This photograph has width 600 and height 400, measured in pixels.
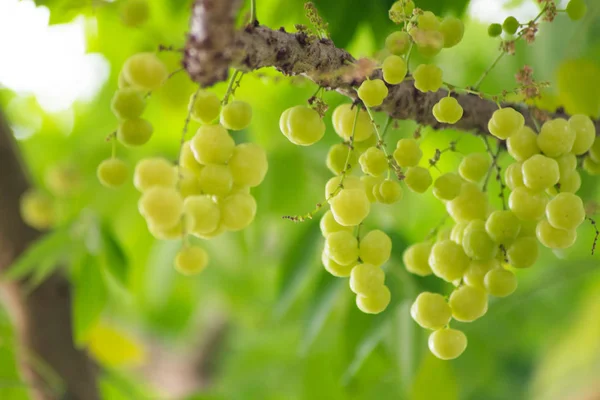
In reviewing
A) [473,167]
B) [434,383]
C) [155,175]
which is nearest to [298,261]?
[434,383]

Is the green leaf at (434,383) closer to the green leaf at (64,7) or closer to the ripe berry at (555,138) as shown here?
the ripe berry at (555,138)

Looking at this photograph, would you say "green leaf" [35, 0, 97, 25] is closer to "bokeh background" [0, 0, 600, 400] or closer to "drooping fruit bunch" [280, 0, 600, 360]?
"bokeh background" [0, 0, 600, 400]

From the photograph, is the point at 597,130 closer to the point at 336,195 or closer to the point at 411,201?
Result: the point at 336,195

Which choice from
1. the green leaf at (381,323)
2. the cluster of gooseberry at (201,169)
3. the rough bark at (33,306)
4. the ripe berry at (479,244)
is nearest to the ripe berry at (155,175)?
the cluster of gooseberry at (201,169)

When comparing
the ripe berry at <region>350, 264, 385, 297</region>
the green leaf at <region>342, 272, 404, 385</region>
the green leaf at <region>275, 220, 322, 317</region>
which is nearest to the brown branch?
the ripe berry at <region>350, 264, 385, 297</region>

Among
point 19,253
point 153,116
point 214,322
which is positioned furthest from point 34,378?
point 214,322
